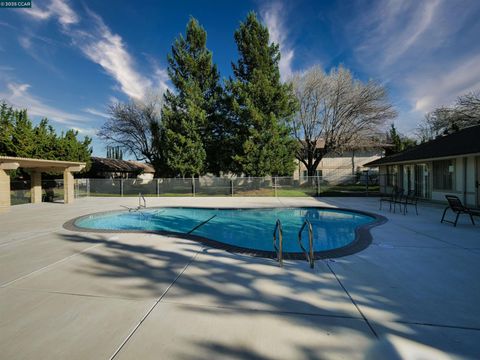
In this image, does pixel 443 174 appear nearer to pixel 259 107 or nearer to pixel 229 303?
pixel 259 107

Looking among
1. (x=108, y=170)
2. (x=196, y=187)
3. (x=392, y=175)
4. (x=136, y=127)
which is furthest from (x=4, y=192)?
(x=392, y=175)

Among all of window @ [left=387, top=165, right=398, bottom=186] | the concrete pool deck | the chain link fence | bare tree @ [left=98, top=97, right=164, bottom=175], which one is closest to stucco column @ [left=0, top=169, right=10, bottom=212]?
the concrete pool deck

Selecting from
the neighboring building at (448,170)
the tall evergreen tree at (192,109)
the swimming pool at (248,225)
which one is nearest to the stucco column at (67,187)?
the swimming pool at (248,225)

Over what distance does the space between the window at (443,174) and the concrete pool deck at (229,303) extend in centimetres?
869

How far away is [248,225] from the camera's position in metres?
8.63

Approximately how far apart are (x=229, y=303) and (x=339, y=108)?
2273 cm

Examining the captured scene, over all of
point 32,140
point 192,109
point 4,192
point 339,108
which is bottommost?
point 4,192

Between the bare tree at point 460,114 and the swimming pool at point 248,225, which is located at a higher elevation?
the bare tree at point 460,114

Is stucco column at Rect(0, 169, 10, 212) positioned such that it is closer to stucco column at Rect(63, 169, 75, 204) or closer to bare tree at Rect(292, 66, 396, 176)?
stucco column at Rect(63, 169, 75, 204)

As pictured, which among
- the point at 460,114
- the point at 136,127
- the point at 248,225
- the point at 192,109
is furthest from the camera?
the point at 136,127

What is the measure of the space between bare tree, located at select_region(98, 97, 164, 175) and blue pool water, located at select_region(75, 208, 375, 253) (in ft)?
48.0

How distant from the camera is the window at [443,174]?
1105 centimetres

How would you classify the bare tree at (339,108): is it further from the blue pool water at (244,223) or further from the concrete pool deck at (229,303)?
the concrete pool deck at (229,303)

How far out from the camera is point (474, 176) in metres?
9.66
